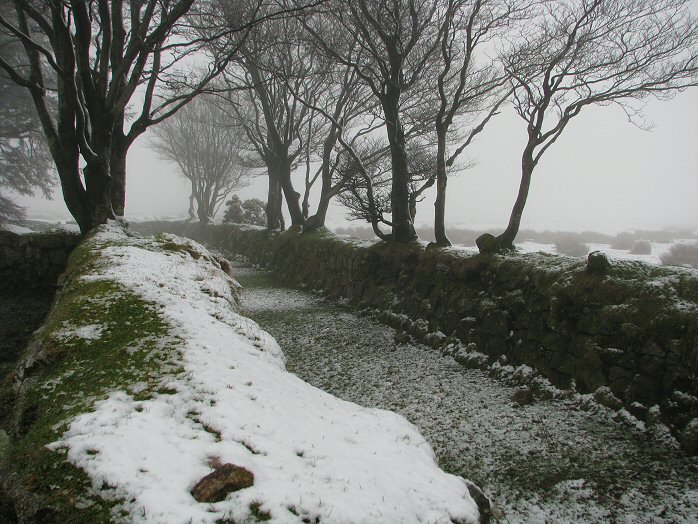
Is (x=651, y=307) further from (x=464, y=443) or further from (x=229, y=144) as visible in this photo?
(x=229, y=144)

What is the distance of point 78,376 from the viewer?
3176 millimetres

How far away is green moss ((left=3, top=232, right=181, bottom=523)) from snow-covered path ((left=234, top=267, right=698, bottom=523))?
Answer: 349cm

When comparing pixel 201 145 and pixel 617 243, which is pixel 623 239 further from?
pixel 201 145

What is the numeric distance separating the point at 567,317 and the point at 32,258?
11.5m

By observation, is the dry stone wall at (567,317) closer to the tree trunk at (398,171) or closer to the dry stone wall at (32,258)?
the tree trunk at (398,171)

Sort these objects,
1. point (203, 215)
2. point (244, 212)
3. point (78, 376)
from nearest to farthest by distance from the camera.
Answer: point (78, 376), point (244, 212), point (203, 215)

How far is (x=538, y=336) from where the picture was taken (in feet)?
21.4

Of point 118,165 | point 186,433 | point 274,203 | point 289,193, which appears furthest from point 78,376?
point 274,203

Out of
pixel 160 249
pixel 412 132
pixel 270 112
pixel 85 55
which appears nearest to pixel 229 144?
pixel 270 112

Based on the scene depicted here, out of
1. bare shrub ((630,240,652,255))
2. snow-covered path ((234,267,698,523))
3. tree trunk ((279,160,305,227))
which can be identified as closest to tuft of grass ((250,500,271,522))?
snow-covered path ((234,267,698,523))

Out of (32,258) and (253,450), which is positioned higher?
(32,258)

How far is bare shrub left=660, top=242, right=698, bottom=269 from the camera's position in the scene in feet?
41.0

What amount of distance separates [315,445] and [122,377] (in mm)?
1703

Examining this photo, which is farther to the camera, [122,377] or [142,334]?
[142,334]
